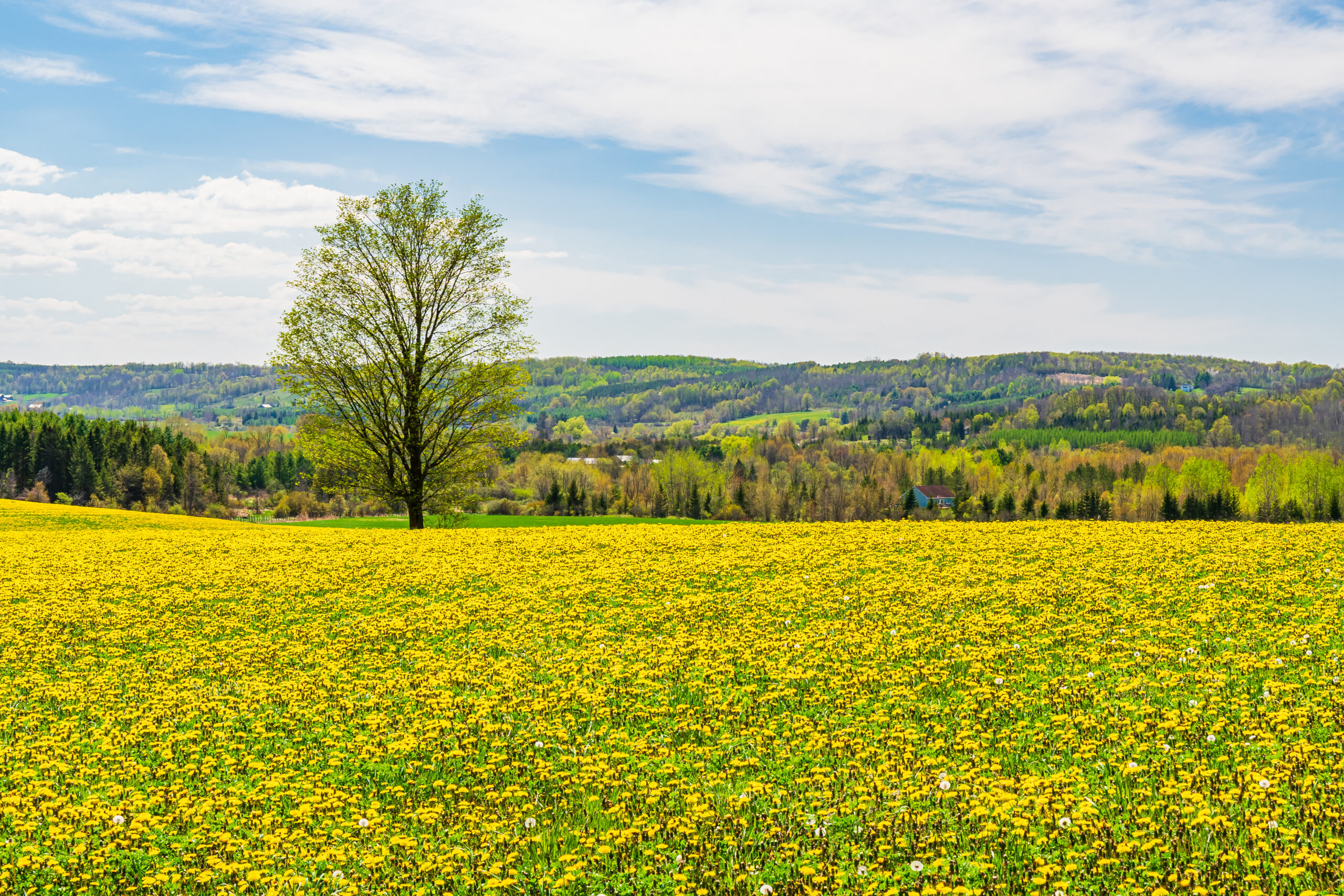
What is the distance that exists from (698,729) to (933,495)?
186797mm

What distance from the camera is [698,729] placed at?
11961 mm

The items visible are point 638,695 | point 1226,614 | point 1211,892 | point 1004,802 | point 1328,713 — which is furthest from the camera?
point 1226,614

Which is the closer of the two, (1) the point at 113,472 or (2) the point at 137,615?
(2) the point at 137,615

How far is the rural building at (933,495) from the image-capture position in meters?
184

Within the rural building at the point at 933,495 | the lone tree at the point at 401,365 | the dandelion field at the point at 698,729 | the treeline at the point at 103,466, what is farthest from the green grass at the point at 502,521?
the rural building at the point at 933,495

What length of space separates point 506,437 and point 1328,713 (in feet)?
117

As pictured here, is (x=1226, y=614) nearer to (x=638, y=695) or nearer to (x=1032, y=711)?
(x=1032, y=711)

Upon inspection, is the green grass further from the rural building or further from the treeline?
the rural building

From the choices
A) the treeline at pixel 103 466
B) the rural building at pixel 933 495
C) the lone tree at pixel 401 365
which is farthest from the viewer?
the rural building at pixel 933 495

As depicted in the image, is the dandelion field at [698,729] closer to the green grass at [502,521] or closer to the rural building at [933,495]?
the green grass at [502,521]

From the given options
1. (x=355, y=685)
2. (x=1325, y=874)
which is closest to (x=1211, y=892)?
(x=1325, y=874)

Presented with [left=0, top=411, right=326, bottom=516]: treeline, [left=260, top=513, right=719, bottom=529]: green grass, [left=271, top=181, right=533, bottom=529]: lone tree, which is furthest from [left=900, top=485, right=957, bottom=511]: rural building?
[left=271, top=181, right=533, bottom=529]: lone tree

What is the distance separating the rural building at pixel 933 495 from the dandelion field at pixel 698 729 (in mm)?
165142

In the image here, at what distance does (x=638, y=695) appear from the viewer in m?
13.5
